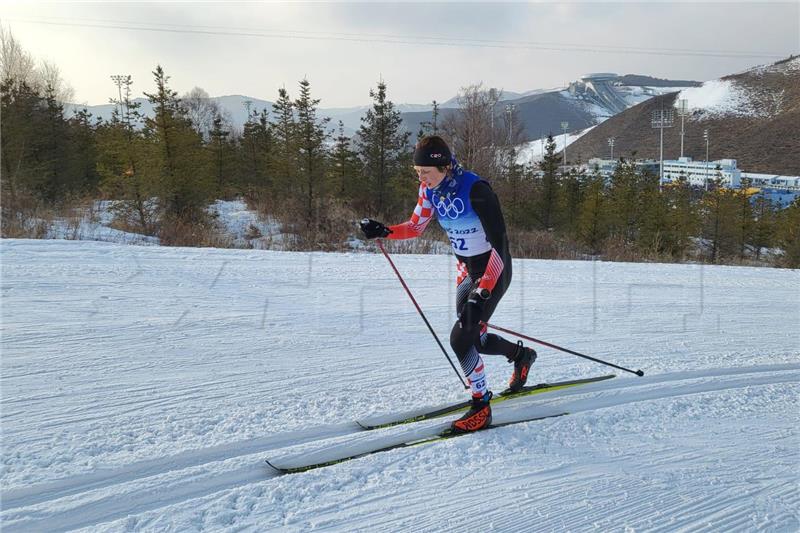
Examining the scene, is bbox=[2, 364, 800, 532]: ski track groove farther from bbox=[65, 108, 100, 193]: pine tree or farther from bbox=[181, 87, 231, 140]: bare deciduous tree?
bbox=[181, 87, 231, 140]: bare deciduous tree

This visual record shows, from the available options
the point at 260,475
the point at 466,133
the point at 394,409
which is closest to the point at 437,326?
the point at 394,409

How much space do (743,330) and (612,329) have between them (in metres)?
1.53

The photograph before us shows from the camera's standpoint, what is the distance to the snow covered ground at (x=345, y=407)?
2.50 metres

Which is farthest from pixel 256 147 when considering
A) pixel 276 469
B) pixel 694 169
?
pixel 694 169

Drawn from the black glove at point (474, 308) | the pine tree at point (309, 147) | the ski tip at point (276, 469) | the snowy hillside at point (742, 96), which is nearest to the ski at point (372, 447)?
the ski tip at point (276, 469)

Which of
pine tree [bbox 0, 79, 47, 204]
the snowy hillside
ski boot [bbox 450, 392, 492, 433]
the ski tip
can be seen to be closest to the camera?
the ski tip

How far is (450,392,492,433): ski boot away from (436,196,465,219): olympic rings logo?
4.09 ft

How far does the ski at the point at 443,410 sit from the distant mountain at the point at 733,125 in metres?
72.9

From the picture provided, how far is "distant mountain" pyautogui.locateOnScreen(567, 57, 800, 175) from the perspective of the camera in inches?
2864

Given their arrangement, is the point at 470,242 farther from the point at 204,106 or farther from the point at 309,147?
the point at 204,106

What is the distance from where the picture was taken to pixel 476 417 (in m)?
3.36

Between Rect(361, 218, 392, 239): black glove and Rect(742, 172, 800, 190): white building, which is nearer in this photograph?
Rect(361, 218, 392, 239): black glove

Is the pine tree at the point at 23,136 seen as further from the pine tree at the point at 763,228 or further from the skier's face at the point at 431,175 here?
the pine tree at the point at 763,228

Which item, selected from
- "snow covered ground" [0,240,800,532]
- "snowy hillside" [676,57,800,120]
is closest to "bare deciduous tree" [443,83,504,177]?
"snow covered ground" [0,240,800,532]
